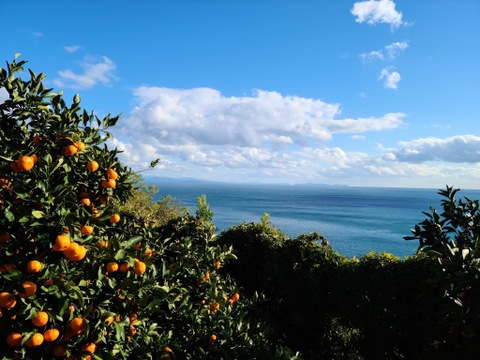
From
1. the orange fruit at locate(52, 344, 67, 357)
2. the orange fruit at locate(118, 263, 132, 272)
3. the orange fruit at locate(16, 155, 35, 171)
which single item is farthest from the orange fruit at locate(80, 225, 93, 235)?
the orange fruit at locate(52, 344, 67, 357)

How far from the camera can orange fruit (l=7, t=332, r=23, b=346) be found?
1.91 meters

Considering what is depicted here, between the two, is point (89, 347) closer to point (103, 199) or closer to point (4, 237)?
point (4, 237)

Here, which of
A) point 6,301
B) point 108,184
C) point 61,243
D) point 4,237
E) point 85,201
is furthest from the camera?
point 108,184

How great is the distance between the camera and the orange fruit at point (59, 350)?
2053 millimetres

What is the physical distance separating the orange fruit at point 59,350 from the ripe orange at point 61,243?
69 centimetres

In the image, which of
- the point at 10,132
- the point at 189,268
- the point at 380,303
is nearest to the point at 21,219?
the point at 10,132

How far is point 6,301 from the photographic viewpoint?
1.91 meters

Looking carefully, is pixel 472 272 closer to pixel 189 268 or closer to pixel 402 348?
pixel 189 268

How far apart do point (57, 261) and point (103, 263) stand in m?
0.32

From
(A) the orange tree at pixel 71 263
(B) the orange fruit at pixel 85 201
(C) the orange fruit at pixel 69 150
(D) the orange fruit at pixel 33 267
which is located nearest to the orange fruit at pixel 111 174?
(A) the orange tree at pixel 71 263

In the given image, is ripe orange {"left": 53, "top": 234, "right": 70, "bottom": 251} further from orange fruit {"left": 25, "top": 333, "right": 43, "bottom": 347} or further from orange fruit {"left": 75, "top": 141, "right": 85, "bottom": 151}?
orange fruit {"left": 75, "top": 141, "right": 85, "bottom": 151}

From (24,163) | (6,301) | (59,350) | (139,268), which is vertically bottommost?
(59,350)

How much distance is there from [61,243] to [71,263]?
358 millimetres

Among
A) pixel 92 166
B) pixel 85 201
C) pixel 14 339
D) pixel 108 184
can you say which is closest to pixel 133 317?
pixel 14 339
